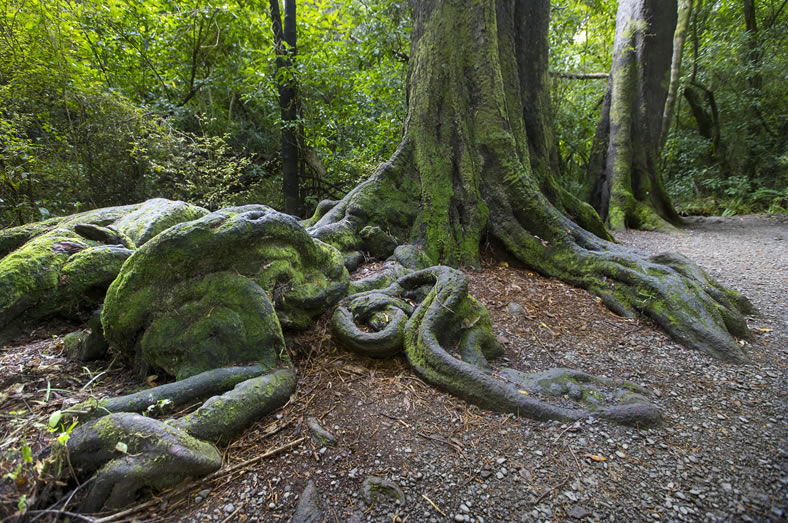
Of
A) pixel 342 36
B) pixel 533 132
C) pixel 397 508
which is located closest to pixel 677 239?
pixel 533 132

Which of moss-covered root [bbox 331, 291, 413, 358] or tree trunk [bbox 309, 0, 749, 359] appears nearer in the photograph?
moss-covered root [bbox 331, 291, 413, 358]

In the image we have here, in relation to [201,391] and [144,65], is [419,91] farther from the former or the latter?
[144,65]

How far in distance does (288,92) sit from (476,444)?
26.0 feet

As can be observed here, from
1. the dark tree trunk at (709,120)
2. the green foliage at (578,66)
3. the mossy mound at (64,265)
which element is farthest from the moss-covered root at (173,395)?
the dark tree trunk at (709,120)

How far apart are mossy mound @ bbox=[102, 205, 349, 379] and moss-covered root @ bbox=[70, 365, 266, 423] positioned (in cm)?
14

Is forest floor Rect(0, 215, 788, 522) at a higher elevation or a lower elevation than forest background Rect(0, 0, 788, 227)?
lower

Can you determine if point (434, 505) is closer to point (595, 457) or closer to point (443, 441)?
point (443, 441)

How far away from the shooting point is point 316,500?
162 cm

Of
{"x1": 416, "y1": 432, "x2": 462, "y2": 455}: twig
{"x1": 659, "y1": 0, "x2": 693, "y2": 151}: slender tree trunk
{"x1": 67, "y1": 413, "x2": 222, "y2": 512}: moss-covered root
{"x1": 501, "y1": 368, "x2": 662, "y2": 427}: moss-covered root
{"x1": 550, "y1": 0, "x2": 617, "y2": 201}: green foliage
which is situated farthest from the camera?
{"x1": 550, "y1": 0, "x2": 617, "y2": 201}: green foliage

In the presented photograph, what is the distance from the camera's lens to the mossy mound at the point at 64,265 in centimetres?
264

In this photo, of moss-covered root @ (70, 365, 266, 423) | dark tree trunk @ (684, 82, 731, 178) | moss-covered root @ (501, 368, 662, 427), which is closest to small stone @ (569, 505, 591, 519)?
moss-covered root @ (501, 368, 662, 427)

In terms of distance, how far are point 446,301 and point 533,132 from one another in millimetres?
4075

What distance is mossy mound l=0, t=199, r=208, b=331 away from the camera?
8.68 feet

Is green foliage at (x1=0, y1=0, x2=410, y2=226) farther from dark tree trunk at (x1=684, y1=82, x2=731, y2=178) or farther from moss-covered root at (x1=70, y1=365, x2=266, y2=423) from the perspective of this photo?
A: dark tree trunk at (x1=684, y1=82, x2=731, y2=178)
